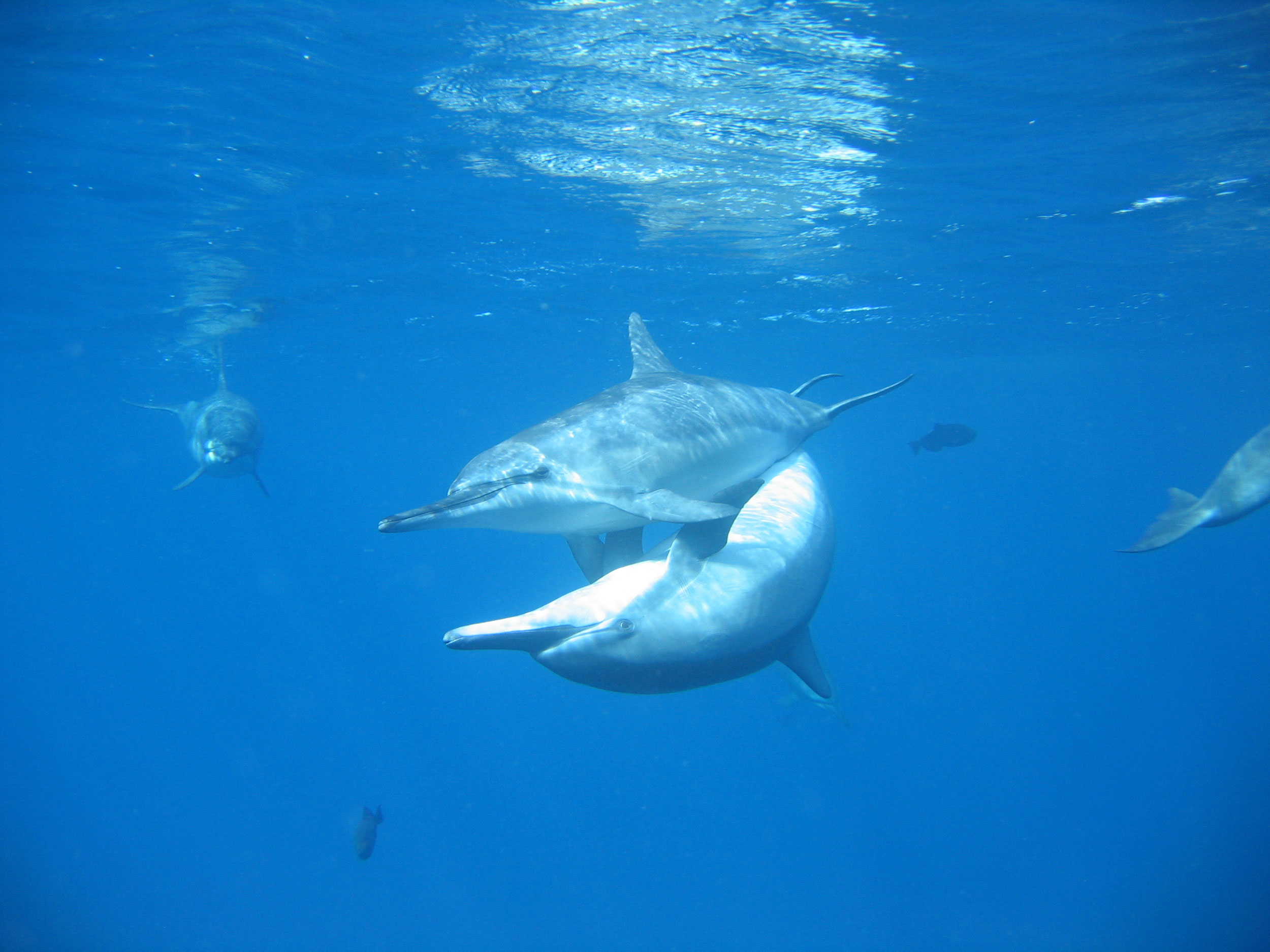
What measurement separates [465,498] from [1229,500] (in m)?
6.82

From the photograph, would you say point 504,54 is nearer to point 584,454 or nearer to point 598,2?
point 598,2

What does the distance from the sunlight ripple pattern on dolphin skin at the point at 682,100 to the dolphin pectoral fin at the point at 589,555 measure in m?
6.60

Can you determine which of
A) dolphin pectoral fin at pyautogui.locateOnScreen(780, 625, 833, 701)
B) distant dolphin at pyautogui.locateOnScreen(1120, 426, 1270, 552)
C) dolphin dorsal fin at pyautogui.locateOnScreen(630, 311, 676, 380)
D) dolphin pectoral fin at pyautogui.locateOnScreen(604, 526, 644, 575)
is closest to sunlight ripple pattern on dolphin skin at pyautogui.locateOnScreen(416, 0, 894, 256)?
dolphin dorsal fin at pyautogui.locateOnScreen(630, 311, 676, 380)

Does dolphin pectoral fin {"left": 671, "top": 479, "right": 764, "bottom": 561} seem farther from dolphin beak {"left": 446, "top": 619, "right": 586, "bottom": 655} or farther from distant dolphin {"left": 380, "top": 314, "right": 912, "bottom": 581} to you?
dolphin beak {"left": 446, "top": 619, "right": 586, "bottom": 655}

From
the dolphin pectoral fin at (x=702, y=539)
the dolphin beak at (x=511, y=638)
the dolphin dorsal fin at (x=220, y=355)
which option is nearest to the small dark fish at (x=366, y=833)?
the dolphin beak at (x=511, y=638)

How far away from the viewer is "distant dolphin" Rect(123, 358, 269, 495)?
38.9 ft

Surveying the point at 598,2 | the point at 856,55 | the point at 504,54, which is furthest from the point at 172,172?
the point at 856,55

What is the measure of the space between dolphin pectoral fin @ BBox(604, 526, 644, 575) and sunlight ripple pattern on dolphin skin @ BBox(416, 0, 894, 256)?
6543mm

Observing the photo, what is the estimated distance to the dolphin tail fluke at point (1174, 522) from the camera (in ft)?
18.9

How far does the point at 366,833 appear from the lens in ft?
41.1

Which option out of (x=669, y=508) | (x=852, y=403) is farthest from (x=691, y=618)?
(x=852, y=403)

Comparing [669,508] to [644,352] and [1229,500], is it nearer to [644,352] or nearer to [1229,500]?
[644,352]

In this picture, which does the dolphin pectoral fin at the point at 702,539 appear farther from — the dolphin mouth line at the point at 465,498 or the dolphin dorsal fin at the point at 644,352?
the dolphin dorsal fin at the point at 644,352

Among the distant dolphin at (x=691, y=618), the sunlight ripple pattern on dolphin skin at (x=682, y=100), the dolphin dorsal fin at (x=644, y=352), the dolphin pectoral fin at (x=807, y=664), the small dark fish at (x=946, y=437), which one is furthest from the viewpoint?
the small dark fish at (x=946, y=437)
